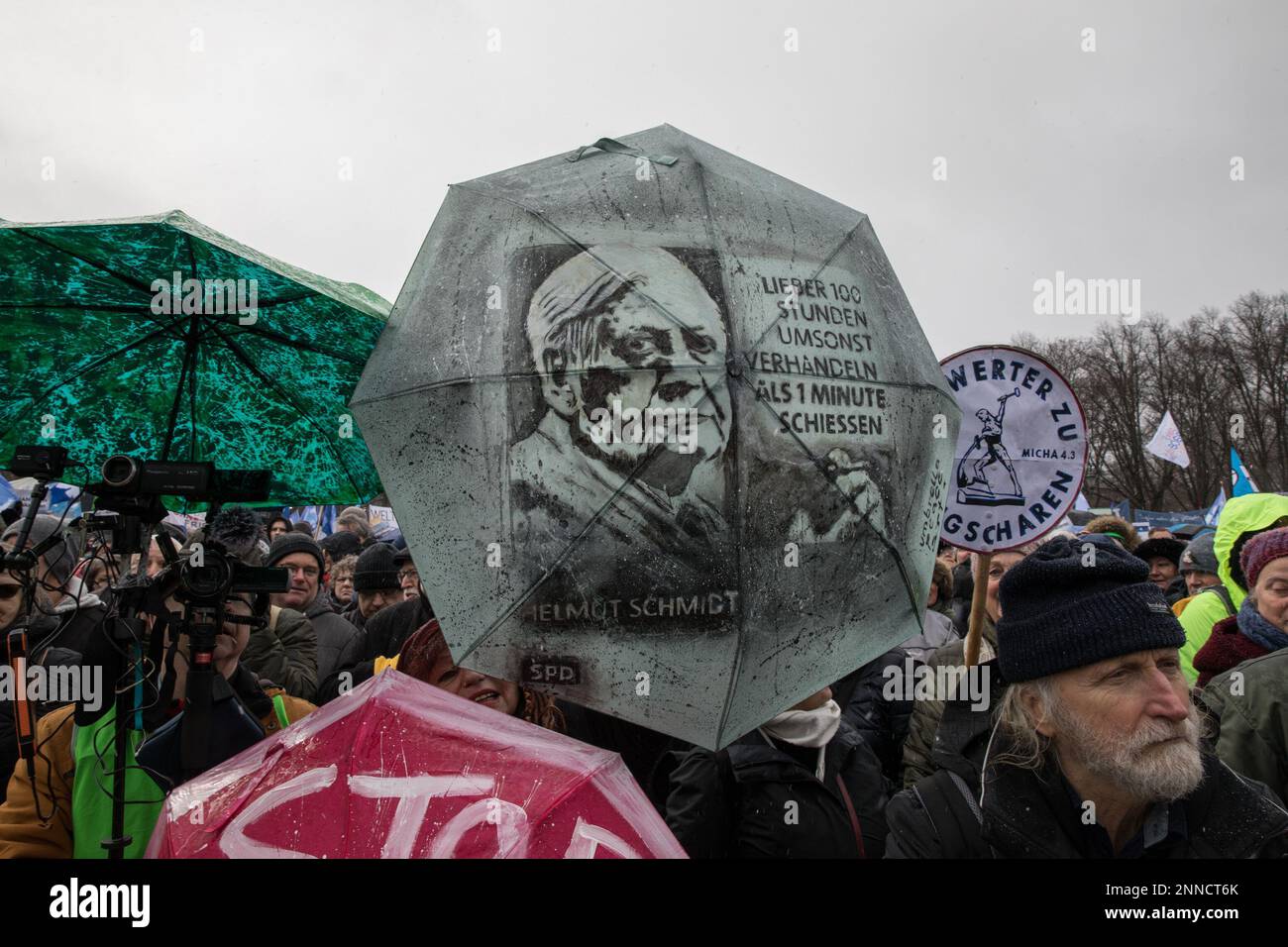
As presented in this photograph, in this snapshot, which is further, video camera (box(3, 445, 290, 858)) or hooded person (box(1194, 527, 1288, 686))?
hooded person (box(1194, 527, 1288, 686))

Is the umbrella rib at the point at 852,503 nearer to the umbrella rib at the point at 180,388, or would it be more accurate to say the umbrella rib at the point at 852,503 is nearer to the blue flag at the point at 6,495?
the umbrella rib at the point at 180,388

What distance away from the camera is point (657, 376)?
2.40 meters

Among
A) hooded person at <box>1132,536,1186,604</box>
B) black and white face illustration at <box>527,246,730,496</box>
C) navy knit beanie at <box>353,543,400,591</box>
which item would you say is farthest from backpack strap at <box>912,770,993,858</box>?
hooded person at <box>1132,536,1186,604</box>

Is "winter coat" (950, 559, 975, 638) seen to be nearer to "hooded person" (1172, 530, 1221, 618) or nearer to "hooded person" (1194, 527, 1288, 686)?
"hooded person" (1172, 530, 1221, 618)

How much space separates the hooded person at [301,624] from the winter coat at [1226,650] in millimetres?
3934

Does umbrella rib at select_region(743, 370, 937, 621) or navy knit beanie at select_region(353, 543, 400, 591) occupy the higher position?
umbrella rib at select_region(743, 370, 937, 621)

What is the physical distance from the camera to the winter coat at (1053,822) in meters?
2.32

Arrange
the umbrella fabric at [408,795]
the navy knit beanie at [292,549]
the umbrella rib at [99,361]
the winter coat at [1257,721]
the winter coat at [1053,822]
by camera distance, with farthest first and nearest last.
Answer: the navy knit beanie at [292,549] → the umbrella rib at [99,361] → the winter coat at [1257,721] → the winter coat at [1053,822] → the umbrella fabric at [408,795]

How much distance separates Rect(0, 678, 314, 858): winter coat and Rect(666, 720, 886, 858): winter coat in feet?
5.43

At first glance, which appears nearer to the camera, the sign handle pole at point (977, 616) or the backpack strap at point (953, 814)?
the backpack strap at point (953, 814)

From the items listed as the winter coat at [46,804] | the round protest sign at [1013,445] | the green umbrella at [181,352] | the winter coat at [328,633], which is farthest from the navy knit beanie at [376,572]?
the round protest sign at [1013,445]

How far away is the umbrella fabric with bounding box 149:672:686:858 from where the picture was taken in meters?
→ 1.84

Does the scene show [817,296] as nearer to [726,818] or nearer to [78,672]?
[726,818]
